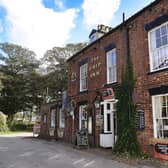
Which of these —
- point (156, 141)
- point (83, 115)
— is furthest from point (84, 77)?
point (156, 141)

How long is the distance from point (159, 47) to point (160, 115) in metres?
3.12

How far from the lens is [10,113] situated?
42.0m

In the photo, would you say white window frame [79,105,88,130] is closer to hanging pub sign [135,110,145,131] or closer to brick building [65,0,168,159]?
brick building [65,0,168,159]

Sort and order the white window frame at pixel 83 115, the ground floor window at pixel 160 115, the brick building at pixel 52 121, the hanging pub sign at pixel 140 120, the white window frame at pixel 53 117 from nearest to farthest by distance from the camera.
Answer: the ground floor window at pixel 160 115 → the hanging pub sign at pixel 140 120 → the white window frame at pixel 83 115 → the brick building at pixel 52 121 → the white window frame at pixel 53 117

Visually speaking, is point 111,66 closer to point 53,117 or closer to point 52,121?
point 53,117

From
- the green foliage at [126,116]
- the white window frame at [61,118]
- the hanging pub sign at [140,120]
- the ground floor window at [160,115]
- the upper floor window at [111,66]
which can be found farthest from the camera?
the white window frame at [61,118]

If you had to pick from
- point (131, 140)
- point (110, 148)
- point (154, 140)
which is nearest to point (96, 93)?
point (110, 148)

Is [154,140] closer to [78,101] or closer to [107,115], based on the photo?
[107,115]

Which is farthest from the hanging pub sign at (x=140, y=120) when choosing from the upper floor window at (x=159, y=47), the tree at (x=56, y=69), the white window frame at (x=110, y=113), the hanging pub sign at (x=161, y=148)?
the tree at (x=56, y=69)

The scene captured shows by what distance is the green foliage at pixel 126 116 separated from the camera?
10.4 meters

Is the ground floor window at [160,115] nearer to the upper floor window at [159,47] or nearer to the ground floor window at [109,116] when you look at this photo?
the upper floor window at [159,47]

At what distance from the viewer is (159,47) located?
10.1 meters

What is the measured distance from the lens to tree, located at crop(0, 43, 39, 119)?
134 feet

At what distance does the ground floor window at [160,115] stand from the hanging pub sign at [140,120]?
2.11ft
